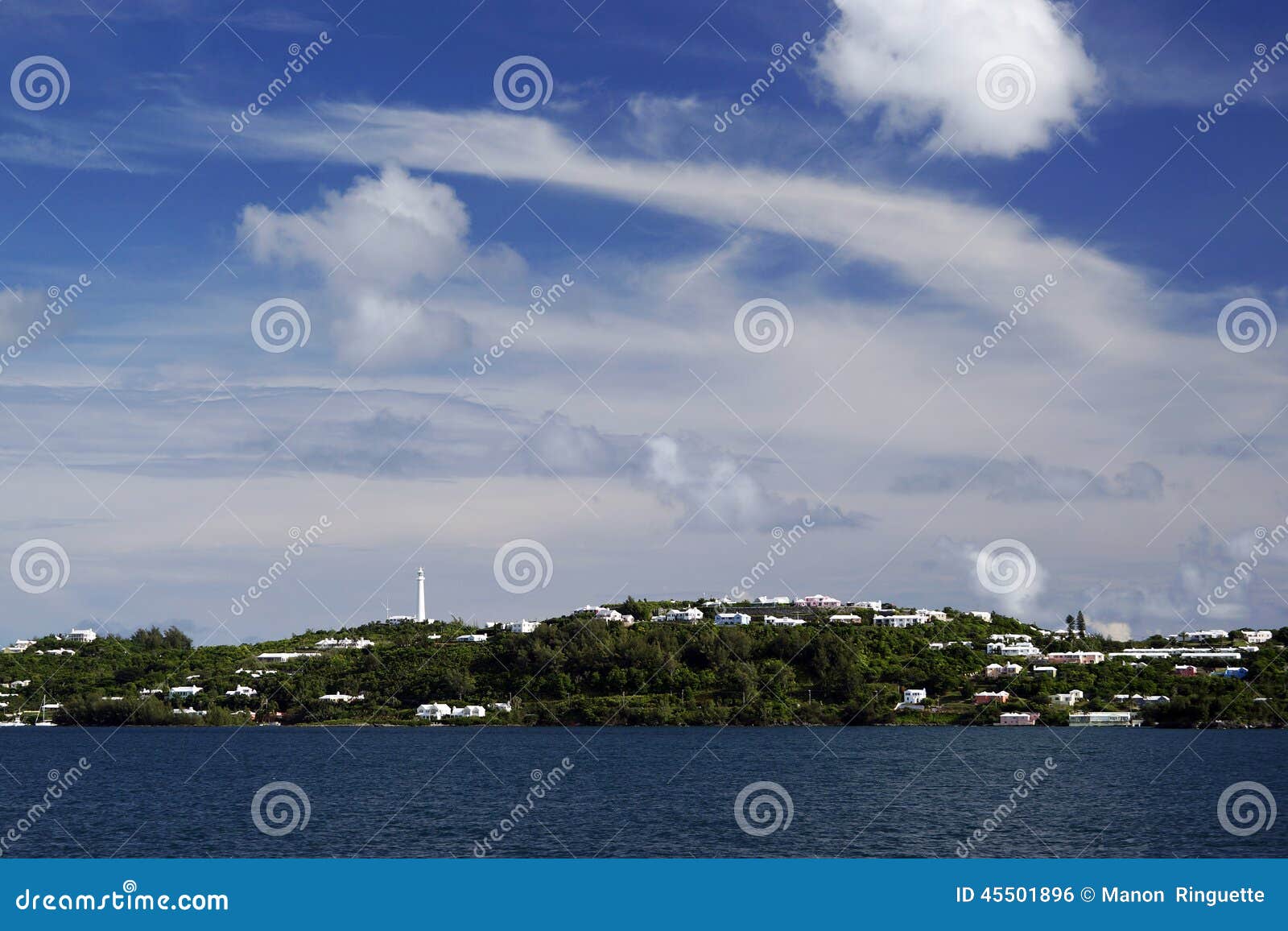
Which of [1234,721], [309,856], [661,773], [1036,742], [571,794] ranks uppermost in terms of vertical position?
[1234,721]

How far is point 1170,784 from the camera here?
3415 inches

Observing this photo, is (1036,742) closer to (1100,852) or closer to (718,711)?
(718,711)

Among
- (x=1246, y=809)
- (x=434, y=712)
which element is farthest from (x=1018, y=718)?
(x=1246, y=809)

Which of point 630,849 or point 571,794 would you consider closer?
point 630,849

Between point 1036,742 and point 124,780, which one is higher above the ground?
point 1036,742

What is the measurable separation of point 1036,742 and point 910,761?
112 feet

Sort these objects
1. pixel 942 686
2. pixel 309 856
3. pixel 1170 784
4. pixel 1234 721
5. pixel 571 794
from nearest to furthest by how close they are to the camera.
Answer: pixel 309 856 < pixel 571 794 < pixel 1170 784 < pixel 1234 721 < pixel 942 686

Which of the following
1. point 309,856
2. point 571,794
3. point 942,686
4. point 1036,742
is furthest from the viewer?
point 942,686

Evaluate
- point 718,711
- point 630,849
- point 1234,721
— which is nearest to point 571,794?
point 630,849
